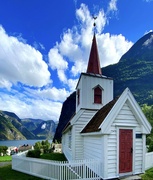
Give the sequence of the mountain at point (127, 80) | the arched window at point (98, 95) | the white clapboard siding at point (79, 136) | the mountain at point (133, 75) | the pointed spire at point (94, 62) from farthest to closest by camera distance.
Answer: the mountain at point (133, 75)
the mountain at point (127, 80)
the pointed spire at point (94, 62)
the arched window at point (98, 95)
the white clapboard siding at point (79, 136)

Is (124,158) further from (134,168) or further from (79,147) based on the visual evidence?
(79,147)

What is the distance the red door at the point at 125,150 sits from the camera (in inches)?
409

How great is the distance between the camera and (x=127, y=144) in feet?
35.1

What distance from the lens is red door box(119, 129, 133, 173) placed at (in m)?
10.4

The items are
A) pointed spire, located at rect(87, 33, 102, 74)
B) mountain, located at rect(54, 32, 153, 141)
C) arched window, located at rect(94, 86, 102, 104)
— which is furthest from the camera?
mountain, located at rect(54, 32, 153, 141)

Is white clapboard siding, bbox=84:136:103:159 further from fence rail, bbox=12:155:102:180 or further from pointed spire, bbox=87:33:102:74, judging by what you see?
pointed spire, bbox=87:33:102:74

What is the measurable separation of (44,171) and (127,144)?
211 inches

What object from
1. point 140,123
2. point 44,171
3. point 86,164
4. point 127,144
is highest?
point 140,123

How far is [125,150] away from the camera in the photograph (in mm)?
10586

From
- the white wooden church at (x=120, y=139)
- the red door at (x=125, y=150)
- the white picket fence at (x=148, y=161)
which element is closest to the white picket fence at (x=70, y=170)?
the white wooden church at (x=120, y=139)

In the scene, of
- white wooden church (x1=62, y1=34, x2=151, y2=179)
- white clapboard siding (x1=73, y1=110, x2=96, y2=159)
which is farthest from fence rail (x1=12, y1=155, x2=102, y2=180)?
white clapboard siding (x1=73, y1=110, x2=96, y2=159)

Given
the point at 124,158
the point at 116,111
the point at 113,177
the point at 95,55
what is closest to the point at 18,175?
the point at 113,177

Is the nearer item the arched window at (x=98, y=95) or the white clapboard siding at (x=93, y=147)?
the white clapboard siding at (x=93, y=147)

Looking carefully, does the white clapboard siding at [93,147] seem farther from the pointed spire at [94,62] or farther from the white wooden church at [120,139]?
the pointed spire at [94,62]
